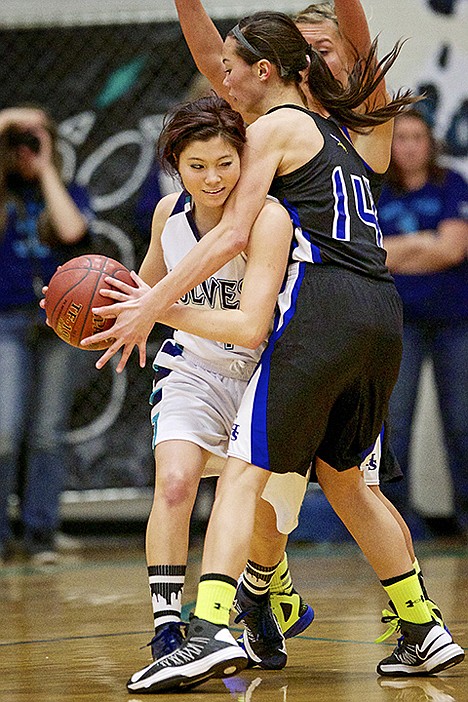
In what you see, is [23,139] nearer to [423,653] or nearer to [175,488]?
[175,488]

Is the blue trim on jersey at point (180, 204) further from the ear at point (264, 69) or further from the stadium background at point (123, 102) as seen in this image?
the stadium background at point (123, 102)

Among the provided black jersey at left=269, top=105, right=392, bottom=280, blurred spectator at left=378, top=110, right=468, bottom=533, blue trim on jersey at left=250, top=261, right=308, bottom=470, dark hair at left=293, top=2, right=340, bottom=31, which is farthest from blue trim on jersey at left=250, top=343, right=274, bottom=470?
blurred spectator at left=378, top=110, right=468, bottom=533

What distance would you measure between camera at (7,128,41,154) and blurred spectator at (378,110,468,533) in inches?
74.5

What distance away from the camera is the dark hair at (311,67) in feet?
11.0

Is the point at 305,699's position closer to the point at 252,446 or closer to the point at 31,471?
the point at 252,446

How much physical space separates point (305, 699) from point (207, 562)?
39 cm

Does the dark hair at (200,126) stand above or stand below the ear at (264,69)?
below

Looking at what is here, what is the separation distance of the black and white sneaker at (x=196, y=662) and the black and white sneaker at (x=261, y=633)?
48 cm

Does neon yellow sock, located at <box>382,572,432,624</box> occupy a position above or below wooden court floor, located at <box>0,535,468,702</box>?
above

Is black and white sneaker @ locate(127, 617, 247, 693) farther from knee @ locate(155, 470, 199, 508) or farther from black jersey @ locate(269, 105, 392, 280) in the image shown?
black jersey @ locate(269, 105, 392, 280)

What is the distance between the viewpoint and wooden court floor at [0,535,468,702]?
308 cm

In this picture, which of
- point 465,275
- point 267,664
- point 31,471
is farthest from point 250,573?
point 465,275

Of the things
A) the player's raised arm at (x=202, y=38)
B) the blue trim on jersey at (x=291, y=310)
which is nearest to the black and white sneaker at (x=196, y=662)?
the blue trim on jersey at (x=291, y=310)

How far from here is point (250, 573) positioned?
358 centimetres
